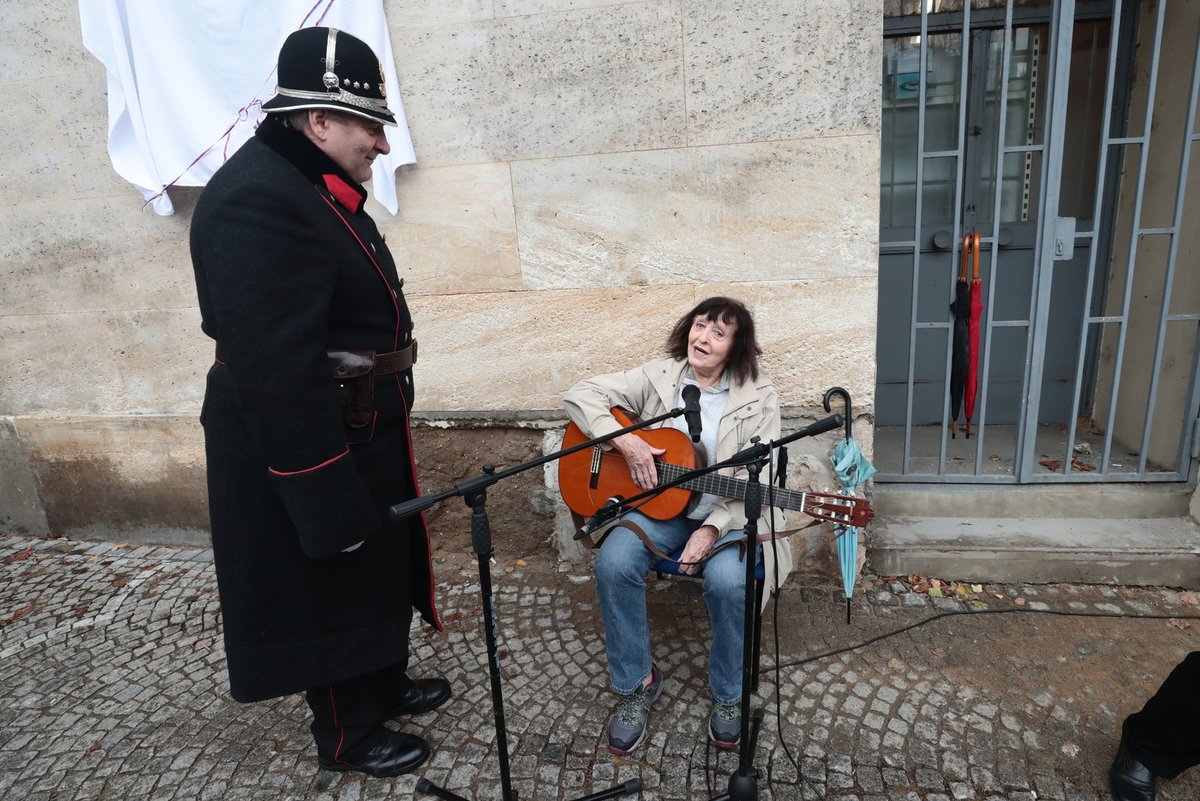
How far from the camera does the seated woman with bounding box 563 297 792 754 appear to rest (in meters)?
2.46

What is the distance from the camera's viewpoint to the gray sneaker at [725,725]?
2426 mm

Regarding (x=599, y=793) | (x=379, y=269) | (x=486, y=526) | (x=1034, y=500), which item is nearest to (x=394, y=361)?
(x=379, y=269)

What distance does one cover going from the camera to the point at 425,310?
3523 millimetres

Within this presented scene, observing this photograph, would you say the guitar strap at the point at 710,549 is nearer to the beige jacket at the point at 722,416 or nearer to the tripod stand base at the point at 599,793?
the beige jacket at the point at 722,416

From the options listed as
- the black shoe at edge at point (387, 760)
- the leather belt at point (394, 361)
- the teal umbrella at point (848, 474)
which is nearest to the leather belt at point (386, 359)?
the leather belt at point (394, 361)

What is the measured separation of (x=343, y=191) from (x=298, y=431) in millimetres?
693

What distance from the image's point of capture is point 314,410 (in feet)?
6.16

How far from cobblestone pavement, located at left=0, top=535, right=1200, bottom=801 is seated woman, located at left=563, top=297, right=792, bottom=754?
0.53 feet

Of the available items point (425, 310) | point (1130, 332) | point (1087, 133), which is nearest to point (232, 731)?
point (425, 310)

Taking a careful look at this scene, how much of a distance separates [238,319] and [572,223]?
1777 mm

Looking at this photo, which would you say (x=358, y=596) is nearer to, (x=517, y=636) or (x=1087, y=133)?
(x=517, y=636)

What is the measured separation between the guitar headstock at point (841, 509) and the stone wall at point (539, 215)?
119 centimetres

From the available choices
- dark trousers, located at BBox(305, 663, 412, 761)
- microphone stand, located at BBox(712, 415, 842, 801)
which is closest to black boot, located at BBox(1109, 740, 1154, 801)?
microphone stand, located at BBox(712, 415, 842, 801)

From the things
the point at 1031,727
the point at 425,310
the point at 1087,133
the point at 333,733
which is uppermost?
the point at 1087,133
